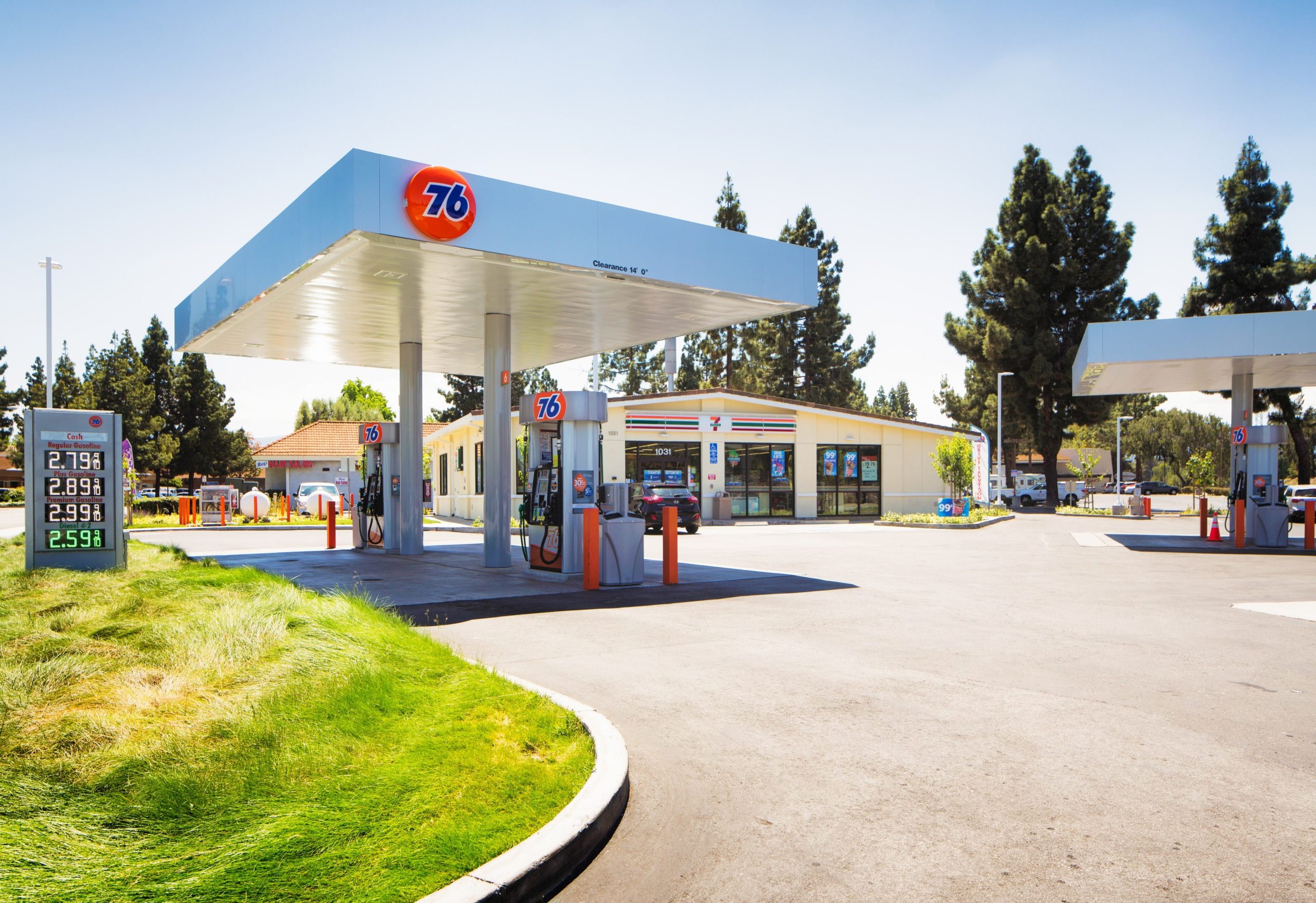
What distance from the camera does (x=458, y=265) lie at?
12.5m

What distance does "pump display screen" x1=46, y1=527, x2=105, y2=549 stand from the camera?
12.5 m

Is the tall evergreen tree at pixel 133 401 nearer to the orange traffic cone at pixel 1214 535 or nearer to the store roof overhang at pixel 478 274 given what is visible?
the store roof overhang at pixel 478 274

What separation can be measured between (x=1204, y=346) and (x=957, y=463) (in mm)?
13236

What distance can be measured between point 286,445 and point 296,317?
38.3 meters

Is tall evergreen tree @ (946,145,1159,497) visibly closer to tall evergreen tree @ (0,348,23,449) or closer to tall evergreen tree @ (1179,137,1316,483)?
tall evergreen tree @ (1179,137,1316,483)

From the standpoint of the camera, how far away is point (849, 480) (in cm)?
3616

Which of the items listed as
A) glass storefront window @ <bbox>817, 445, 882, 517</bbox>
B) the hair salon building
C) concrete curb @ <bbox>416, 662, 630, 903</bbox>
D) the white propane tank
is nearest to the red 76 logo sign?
concrete curb @ <bbox>416, 662, 630, 903</bbox>

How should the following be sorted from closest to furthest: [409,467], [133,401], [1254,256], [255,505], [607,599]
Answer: [607,599] → [409,467] → [255,505] → [1254,256] → [133,401]

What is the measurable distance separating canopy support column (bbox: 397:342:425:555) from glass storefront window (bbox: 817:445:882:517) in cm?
2057

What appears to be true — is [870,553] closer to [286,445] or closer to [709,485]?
[709,485]

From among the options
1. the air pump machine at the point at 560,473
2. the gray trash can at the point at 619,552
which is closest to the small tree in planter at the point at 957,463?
the air pump machine at the point at 560,473

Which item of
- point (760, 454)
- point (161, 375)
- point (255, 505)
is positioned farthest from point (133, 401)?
point (760, 454)

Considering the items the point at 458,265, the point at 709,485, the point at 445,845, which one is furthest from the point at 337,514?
the point at 445,845

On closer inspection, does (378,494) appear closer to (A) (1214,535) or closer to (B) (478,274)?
(B) (478,274)
